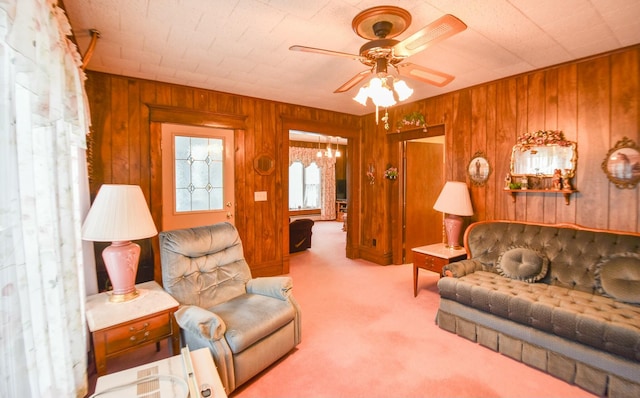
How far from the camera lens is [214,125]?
12.9ft

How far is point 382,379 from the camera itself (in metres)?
2.18

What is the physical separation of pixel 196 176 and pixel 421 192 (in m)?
3.58

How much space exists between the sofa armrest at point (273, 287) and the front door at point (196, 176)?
5.21ft

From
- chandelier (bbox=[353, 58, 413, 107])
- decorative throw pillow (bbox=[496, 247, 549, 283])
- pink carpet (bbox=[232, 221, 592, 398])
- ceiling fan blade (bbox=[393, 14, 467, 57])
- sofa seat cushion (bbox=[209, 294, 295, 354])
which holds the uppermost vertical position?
ceiling fan blade (bbox=[393, 14, 467, 57])

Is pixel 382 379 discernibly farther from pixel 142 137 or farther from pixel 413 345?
pixel 142 137

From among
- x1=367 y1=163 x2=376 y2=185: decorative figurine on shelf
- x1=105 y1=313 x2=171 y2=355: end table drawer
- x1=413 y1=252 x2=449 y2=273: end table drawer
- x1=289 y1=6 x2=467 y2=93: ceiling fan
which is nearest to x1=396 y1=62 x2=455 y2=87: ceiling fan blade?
x1=289 y1=6 x2=467 y2=93: ceiling fan

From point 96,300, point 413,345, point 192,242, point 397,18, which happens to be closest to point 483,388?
point 413,345

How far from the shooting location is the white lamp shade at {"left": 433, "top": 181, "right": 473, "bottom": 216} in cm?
363

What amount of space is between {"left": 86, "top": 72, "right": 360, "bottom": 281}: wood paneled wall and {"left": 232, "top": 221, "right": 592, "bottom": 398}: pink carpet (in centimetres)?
118

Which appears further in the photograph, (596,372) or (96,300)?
(96,300)

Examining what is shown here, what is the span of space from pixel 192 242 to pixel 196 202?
4.83ft

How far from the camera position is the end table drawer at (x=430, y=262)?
134 inches

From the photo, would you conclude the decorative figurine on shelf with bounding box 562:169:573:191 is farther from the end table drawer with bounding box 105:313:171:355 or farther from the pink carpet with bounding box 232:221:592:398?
the end table drawer with bounding box 105:313:171:355

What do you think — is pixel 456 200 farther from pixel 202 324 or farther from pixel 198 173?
pixel 198 173
